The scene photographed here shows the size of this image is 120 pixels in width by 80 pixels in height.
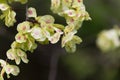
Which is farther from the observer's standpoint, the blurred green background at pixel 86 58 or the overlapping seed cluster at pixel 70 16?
the blurred green background at pixel 86 58

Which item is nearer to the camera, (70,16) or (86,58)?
(70,16)

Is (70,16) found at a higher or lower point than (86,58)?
higher

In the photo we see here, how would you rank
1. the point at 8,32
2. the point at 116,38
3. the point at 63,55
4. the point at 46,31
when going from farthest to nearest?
1. the point at 63,55
2. the point at 8,32
3. the point at 116,38
4. the point at 46,31

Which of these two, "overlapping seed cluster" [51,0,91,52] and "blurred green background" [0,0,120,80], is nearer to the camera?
"overlapping seed cluster" [51,0,91,52]

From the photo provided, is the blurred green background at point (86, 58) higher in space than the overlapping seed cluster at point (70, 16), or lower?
lower

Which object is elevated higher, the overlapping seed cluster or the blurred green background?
the overlapping seed cluster

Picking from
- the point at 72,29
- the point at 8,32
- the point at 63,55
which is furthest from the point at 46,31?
the point at 63,55

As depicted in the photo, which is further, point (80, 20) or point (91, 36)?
point (91, 36)

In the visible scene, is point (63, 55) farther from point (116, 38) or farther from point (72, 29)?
point (72, 29)
